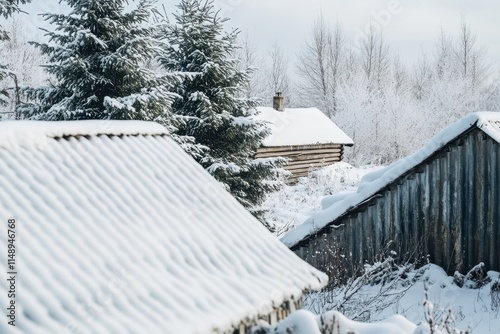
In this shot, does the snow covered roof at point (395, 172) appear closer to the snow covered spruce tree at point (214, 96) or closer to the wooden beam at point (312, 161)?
the snow covered spruce tree at point (214, 96)

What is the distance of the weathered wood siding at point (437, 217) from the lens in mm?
8492

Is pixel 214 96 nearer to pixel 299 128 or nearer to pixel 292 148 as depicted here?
pixel 292 148

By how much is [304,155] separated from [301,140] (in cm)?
103

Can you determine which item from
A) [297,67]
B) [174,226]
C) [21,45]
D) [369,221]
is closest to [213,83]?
[369,221]

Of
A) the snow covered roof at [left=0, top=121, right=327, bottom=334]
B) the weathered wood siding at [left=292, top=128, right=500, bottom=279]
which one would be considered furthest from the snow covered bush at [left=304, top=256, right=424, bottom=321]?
the snow covered roof at [left=0, top=121, right=327, bottom=334]

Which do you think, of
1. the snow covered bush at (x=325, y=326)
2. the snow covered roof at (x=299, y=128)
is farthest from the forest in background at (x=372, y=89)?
the snow covered bush at (x=325, y=326)

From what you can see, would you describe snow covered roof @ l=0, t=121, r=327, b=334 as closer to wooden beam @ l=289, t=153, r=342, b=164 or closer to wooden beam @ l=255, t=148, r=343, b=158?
wooden beam @ l=255, t=148, r=343, b=158

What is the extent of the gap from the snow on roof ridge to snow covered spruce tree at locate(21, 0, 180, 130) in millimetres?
4733

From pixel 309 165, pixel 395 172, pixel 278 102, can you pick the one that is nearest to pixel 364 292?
pixel 395 172

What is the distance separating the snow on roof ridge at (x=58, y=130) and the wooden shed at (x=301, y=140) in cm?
1724

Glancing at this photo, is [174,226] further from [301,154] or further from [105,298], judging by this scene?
[301,154]

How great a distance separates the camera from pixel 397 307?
7.52 m

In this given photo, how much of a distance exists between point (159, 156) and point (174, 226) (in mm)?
1261

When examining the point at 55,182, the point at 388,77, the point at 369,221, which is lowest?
the point at 369,221
